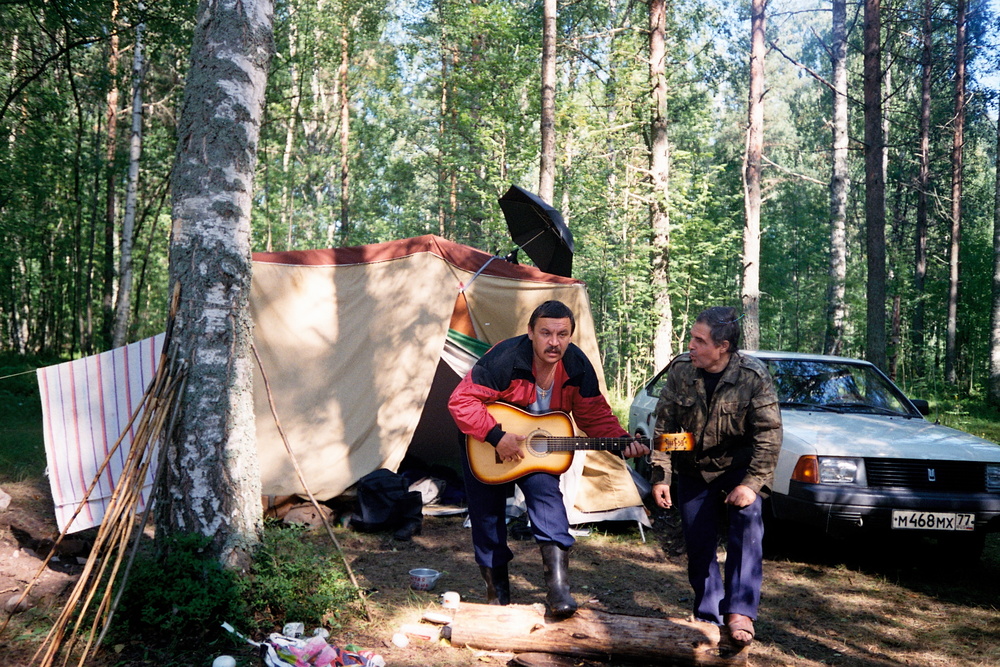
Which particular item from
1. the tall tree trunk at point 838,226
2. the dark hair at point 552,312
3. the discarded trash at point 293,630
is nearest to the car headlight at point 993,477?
the dark hair at point 552,312

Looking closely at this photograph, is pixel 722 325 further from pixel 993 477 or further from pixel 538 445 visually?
pixel 993 477

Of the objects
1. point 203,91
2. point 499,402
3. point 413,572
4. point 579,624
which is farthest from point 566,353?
point 203,91

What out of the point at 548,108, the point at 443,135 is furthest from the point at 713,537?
the point at 443,135

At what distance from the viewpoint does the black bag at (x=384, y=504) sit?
19.9ft

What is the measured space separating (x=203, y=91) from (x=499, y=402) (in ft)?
7.33

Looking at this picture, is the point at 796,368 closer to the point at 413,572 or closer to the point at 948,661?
the point at 948,661

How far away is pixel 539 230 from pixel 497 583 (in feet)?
12.1

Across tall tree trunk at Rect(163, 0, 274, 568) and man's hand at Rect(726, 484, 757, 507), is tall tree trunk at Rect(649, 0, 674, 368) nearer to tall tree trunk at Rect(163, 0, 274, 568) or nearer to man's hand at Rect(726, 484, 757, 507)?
man's hand at Rect(726, 484, 757, 507)

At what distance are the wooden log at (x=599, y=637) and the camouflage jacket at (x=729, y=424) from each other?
2.34 feet

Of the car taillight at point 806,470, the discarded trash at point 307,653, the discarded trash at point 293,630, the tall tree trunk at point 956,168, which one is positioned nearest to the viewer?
the discarded trash at point 307,653

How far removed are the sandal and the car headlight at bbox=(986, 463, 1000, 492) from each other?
2.79 meters

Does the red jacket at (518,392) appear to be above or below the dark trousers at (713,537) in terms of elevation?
above

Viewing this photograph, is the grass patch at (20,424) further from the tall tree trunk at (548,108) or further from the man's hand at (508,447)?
the tall tree trunk at (548,108)

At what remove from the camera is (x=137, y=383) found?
557 centimetres
